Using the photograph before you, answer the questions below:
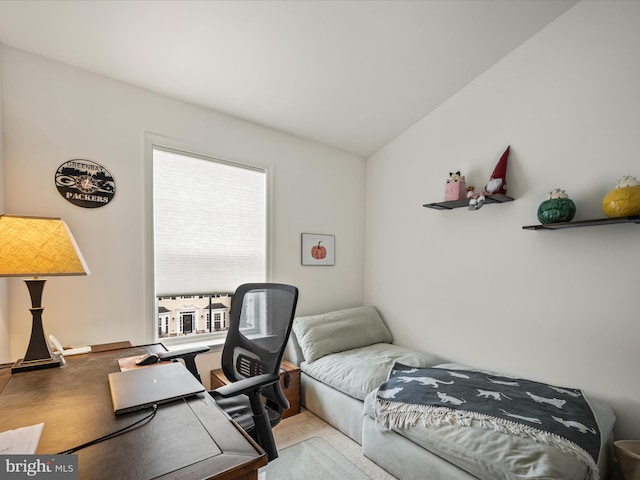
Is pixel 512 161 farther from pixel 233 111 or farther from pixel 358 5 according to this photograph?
pixel 233 111

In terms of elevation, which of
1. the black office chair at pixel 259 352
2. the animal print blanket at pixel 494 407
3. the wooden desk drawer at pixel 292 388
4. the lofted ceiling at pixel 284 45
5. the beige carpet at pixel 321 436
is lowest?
the beige carpet at pixel 321 436

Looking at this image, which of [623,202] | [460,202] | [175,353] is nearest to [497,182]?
[460,202]

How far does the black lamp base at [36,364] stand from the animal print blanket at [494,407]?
169 cm

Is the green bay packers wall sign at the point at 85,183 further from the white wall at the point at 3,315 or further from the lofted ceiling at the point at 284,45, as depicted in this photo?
the lofted ceiling at the point at 284,45

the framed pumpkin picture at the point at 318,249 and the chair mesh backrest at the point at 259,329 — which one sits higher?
the framed pumpkin picture at the point at 318,249

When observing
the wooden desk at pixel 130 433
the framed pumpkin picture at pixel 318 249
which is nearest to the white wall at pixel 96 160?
the framed pumpkin picture at pixel 318 249

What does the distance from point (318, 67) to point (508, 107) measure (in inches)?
59.4

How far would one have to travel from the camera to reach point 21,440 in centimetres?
74

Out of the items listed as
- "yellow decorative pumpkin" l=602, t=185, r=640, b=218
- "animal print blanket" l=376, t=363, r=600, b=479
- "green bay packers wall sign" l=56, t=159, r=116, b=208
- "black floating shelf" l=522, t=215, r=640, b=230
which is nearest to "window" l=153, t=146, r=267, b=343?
"green bay packers wall sign" l=56, t=159, r=116, b=208

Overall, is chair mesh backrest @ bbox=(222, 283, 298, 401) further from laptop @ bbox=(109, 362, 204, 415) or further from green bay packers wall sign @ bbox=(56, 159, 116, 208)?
green bay packers wall sign @ bbox=(56, 159, 116, 208)

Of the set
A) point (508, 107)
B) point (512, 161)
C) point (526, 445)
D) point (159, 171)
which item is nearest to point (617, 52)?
point (508, 107)

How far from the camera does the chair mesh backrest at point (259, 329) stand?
5.02 ft

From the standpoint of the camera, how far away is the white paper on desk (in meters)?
0.70

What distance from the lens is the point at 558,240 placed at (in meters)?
2.10
